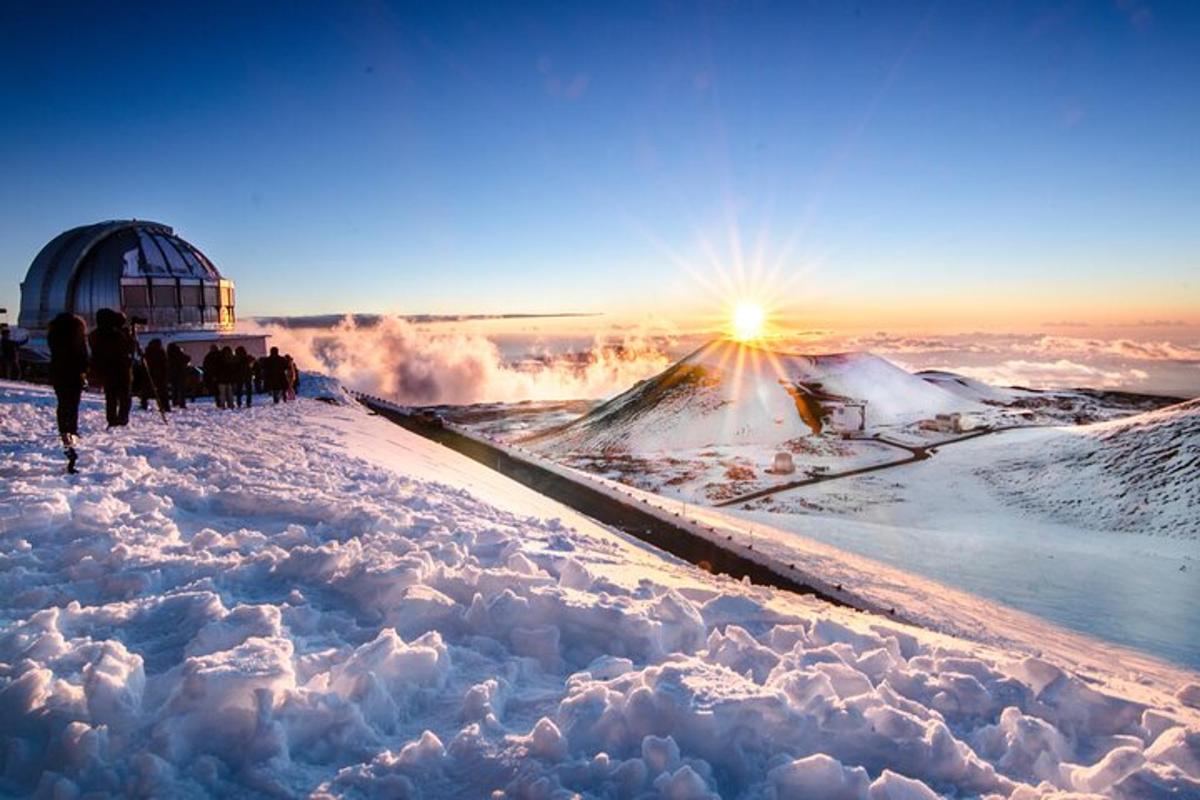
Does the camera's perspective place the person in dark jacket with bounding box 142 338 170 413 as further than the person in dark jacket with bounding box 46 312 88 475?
Yes

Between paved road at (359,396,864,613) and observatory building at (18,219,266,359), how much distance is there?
1934 cm

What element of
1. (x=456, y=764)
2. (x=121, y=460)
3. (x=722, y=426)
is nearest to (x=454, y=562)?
(x=456, y=764)

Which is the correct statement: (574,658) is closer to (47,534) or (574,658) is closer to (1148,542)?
(47,534)

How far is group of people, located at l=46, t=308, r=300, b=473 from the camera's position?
34.9 feet

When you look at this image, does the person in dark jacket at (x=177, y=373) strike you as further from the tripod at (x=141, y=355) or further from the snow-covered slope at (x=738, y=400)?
the snow-covered slope at (x=738, y=400)

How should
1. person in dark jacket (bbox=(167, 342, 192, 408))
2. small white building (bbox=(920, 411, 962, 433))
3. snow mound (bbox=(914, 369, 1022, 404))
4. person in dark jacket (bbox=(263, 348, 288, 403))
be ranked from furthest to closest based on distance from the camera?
1. snow mound (bbox=(914, 369, 1022, 404))
2. small white building (bbox=(920, 411, 962, 433))
3. person in dark jacket (bbox=(263, 348, 288, 403))
4. person in dark jacket (bbox=(167, 342, 192, 408))

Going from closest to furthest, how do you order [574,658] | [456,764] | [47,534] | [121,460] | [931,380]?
[456,764]
[574,658]
[47,534]
[121,460]
[931,380]

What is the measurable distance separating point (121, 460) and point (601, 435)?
79831 millimetres

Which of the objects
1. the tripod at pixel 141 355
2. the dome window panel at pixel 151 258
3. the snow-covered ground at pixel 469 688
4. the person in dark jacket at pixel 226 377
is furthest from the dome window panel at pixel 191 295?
the snow-covered ground at pixel 469 688

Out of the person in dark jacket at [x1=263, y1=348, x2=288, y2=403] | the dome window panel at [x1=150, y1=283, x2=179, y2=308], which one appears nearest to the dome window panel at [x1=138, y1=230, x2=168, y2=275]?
the dome window panel at [x1=150, y1=283, x2=179, y2=308]

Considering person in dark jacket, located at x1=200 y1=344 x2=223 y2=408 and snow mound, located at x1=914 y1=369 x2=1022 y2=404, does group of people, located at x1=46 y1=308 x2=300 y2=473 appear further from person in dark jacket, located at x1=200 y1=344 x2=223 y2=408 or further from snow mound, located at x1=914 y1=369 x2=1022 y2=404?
snow mound, located at x1=914 y1=369 x2=1022 y2=404

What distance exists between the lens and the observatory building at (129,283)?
120 ft

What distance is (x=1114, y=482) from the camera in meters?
43.7

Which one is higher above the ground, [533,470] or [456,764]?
[456,764]
